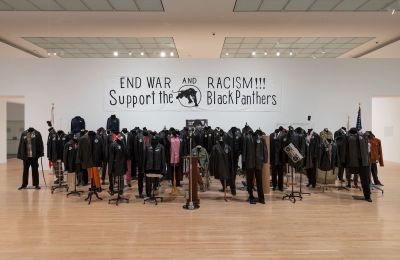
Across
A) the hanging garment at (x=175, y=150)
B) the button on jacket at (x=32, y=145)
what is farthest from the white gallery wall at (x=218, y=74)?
the hanging garment at (x=175, y=150)

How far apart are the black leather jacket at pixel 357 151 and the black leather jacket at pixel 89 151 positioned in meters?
5.57

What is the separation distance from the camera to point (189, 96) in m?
11.1

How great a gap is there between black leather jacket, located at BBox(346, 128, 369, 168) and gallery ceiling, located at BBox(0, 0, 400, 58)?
3354 millimetres

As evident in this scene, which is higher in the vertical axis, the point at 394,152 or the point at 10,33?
the point at 10,33

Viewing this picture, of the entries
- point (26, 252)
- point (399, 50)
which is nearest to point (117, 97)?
point (26, 252)

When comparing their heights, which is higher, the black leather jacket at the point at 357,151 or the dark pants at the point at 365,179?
the black leather jacket at the point at 357,151

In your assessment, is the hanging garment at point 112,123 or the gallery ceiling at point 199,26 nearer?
the gallery ceiling at point 199,26

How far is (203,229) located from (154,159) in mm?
2086

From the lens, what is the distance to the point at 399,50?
1207 cm

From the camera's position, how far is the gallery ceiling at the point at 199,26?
7980 millimetres

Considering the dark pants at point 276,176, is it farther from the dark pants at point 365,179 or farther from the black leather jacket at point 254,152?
the dark pants at point 365,179

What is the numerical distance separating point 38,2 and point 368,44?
1093 centimetres

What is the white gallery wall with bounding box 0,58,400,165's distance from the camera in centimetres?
1112

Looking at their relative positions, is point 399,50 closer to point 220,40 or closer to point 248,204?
point 220,40
